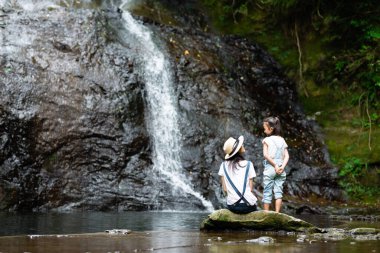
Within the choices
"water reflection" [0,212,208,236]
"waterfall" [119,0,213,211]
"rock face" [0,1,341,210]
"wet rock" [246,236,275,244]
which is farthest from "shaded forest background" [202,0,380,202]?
"wet rock" [246,236,275,244]

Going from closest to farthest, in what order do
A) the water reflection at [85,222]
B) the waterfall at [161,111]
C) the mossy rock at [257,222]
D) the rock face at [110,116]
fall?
the mossy rock at [257,222] → the water reflection at [85,222] → the rock face at [110,116] → the waterfall at [161,111]

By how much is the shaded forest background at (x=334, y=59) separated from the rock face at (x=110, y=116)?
58 centimetres

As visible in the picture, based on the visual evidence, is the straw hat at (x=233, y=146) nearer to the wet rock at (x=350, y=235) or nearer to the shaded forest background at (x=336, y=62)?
the wet rock at (x=350, y=235)

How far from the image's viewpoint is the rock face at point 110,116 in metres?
11.8

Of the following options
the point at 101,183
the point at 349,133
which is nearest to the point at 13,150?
the point at 101,183

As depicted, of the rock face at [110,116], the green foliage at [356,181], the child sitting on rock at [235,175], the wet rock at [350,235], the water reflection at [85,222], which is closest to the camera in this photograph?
the wet rock at [350,235]

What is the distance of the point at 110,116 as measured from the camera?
13.0 m

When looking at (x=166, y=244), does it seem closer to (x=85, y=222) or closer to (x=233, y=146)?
(x=233, y=146)

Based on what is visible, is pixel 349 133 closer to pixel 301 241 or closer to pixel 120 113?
pixel 120 113

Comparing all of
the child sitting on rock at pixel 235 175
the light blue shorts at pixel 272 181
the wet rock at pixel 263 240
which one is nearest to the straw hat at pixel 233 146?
the child sitting on rock at pixel 235 175

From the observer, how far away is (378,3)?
15648 mm

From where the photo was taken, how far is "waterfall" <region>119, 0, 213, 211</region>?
12.6 meters

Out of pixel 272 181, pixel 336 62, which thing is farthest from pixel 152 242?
pixel 336 62

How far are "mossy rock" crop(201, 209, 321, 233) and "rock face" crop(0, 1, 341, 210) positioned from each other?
4.73 metres
